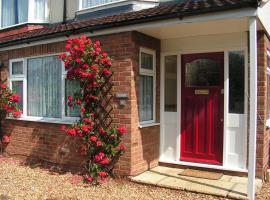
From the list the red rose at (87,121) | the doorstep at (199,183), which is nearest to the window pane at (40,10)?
the red rose at (87,121)

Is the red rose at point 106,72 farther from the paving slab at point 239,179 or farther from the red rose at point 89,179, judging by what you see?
the paving slab at point 239,179

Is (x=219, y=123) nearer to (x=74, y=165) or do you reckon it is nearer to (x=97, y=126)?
(x=97, y=126)

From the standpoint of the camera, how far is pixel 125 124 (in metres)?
6.85

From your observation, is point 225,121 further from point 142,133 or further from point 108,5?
point 108,5

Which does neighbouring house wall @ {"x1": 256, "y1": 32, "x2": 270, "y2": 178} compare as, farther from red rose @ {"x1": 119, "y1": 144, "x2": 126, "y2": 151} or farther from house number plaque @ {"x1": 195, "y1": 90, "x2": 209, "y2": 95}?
red rose @ {"x1": 119, "y1": 144, "x2": 126, "y2": 151}

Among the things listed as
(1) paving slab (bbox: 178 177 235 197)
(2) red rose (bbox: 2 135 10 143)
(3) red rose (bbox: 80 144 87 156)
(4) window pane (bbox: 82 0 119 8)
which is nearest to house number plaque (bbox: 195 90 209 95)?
(1) paving slab (bbox: 178 177 235 197)

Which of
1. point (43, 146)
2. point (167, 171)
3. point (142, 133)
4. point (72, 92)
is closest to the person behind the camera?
point (142, 133)

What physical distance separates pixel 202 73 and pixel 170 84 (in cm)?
78

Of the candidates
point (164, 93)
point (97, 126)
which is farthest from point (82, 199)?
point (164, 93)

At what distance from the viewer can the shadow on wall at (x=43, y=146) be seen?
25.5 ft

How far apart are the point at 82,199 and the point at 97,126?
1.71 meters

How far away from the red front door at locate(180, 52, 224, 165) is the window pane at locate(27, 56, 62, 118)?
119 inches

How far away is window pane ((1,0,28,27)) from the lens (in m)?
11.4

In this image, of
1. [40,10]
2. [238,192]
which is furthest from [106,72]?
[40,10]
